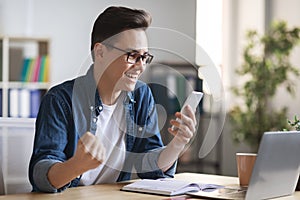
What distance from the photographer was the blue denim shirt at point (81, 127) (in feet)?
5.50

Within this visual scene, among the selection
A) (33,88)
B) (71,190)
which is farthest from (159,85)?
(33,88)

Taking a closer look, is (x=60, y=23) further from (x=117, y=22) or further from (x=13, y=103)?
(x=117, y=22)

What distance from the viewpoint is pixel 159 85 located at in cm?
207

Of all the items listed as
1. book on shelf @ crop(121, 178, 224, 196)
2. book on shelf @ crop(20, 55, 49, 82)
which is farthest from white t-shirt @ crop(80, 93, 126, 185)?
book on shelf @ crop(20, 55, 49, 82)

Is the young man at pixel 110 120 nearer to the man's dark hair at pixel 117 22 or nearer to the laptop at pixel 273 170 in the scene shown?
the man's dark hair at pixel 117 22

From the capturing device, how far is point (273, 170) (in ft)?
5.25

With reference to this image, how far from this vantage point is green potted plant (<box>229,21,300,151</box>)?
4.55 m

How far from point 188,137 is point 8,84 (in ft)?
9.33

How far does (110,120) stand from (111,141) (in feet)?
0.21

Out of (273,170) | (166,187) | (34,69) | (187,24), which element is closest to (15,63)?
(34,69)

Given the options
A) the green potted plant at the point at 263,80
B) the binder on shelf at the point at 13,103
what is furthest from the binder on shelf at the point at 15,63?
the green potted plant at the point at 263,80

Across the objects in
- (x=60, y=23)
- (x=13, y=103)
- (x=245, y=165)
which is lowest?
(x=13, y=103)

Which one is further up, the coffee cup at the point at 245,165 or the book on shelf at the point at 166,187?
the coffee cup at the point at 245,165

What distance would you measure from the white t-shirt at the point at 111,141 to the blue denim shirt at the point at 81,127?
0.06 ft
